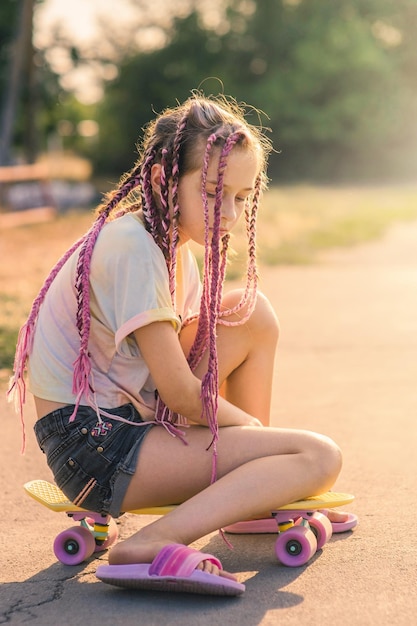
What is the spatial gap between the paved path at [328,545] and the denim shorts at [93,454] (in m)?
0.23

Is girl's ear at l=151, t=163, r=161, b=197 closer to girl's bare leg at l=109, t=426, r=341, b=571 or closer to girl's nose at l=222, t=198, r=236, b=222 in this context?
girl's nose at l=222, t=198, r=236, b=222

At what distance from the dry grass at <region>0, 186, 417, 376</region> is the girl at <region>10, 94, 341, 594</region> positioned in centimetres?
220

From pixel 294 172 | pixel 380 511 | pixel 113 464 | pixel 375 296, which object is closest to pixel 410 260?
pixel 375 296

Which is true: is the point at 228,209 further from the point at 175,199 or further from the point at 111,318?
the point at 111,318

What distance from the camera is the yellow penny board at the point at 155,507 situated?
9.61 ft

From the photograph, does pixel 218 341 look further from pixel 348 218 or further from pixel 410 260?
pixel 348 218

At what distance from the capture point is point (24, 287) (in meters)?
8.34

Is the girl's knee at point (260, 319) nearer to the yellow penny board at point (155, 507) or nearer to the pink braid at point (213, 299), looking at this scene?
the pink braid at point (213, 299)

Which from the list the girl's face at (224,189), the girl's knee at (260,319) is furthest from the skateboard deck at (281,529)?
the girl's face at (224,189)

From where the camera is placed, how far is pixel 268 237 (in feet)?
42.6

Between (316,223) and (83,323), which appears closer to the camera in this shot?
(83,323)

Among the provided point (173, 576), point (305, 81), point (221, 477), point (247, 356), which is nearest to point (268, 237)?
point (247, 356)

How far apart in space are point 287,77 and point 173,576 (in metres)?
36.1

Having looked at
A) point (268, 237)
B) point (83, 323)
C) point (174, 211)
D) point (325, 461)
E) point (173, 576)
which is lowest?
point (173, 576)
